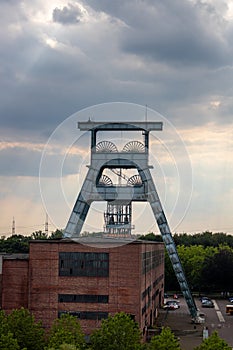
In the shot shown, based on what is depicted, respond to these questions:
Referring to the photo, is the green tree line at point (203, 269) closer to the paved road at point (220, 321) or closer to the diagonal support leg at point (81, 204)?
the paved road at point (220, 321)

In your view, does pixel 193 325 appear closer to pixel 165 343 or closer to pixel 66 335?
pixel 165 343

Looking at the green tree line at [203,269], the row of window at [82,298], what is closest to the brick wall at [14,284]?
the row of window at [82,298]

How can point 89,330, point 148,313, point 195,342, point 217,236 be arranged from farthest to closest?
point 217,236
point 148,313
point 195,342
point 89,330

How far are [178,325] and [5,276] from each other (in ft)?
59.2

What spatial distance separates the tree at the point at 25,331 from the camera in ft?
101

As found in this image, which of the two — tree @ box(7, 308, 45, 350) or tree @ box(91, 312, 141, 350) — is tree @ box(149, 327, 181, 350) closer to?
tree @ box(91, 312, 141, 350)

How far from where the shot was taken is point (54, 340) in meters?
28.3

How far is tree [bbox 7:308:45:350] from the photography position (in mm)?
30734

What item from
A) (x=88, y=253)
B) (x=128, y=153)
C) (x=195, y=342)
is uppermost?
(x=128, y=153)

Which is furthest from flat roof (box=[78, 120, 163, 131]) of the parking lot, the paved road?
the paved road

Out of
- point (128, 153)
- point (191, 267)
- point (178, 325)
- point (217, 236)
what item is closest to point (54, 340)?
point (128, 153)

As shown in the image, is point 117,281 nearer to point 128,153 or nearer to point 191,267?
point 128,153

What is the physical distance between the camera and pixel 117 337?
29.0 metres

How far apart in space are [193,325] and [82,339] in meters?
23.6
